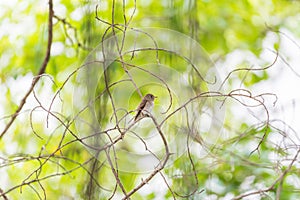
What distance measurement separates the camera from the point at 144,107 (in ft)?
1.94

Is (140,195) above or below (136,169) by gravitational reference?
above

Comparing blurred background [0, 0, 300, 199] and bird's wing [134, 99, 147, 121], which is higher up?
blurred background [0, 0, 300, 199]

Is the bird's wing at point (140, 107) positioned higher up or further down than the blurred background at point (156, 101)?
further down

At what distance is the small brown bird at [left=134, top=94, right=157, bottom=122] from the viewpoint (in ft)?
1.92

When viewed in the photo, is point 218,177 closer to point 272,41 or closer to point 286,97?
point 286,97

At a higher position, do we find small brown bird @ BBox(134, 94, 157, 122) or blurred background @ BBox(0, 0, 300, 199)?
blurred background @ BBox(0, 0, 300, 199)

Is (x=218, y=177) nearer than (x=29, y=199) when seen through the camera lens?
No

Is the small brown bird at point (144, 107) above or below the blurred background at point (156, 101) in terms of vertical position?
below

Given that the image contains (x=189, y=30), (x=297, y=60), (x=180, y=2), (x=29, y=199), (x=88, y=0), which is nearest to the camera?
(x=88, y=0)

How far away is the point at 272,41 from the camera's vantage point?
1971mm

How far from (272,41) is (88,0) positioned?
4.68ft

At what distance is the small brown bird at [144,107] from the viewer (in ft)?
1.92

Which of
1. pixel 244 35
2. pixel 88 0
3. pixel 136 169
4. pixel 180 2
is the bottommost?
pixel 136 169

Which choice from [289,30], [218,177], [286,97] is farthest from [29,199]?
[289,30]
